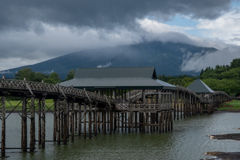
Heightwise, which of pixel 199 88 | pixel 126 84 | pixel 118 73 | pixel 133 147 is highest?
pixel 118 73

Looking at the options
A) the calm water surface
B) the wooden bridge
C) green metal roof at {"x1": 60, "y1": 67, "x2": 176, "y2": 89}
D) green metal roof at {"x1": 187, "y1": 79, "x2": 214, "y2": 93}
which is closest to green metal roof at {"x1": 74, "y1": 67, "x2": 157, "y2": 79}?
green metal roof at {"x1": 60, "y1": 67, "x2": 176, "y2": 89}

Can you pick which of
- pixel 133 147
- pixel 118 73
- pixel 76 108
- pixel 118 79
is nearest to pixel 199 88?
pixel 118 73

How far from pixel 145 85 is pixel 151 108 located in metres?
3.58

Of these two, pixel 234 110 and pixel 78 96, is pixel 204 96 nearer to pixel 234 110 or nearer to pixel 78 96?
pixel 234 110

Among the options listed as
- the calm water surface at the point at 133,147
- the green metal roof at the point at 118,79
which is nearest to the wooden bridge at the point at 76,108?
the green metal roof at the point at 118,79

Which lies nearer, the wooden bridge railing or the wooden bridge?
the wooden bridge railing

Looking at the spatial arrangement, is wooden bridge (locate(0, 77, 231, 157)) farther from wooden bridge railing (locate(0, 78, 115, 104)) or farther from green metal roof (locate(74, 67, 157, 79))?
green metal roof (locate(74, 67, 157, 79))

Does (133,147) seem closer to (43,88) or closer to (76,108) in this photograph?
(43,88)

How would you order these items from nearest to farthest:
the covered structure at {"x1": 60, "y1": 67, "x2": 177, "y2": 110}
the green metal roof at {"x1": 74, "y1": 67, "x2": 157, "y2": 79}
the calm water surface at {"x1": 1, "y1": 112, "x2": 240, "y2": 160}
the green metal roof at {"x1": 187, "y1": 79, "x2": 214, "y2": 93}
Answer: the calm water surface at {"x1": 1, "y1": 112, "x2": 240, "y2": 160} < the covered structure at {"x1": 60, "y1": 67, "x2": 177, "y2": 110} < the green metal roof at {"x1": 74, "y1": 67, "x2": 157, "y2": 79} < the green metal roof at {"x1": 187, "y1": 79, "x2": 214, "y2": 93}

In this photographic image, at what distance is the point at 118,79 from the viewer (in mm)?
55281

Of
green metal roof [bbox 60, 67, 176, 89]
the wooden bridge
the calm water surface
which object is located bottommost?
the calm water surface

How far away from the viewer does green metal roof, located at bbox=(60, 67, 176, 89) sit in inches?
2016

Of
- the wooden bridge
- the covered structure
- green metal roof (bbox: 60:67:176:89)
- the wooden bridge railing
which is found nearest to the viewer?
the wooden bridge railing

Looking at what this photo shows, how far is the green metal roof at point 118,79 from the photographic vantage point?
5121 centimetres
